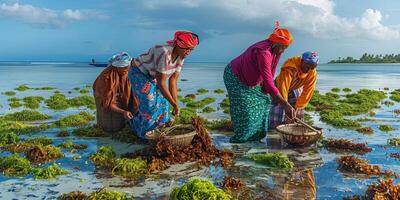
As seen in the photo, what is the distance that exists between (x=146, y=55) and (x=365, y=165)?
3.66m

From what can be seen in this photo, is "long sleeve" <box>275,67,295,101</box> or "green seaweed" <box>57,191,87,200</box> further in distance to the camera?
"long sleeve" <box>275,67,295,101</box>

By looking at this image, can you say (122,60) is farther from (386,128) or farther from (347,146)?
(386,128)

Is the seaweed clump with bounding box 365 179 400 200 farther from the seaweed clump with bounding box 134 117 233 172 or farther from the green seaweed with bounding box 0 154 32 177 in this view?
the green seaweed with bounding box 0 154 32 177

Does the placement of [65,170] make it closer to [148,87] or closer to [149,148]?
[149,148]

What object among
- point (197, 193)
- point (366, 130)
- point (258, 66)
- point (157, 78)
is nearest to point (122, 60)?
point (157, 78)

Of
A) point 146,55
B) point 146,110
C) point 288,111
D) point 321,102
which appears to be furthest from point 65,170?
point 321,102

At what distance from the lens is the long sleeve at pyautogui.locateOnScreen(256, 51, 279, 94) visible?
6.52 meters

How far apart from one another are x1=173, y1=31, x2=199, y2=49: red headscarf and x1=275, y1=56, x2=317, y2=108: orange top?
2.13 metres

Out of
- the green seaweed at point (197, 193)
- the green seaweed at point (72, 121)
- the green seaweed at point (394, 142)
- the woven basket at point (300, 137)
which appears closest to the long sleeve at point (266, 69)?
the woven basket at point (300, 137)

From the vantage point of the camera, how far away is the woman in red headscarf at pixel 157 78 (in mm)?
6355

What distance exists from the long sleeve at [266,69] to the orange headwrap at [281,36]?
248 millimetres

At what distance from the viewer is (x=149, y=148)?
20.2ft

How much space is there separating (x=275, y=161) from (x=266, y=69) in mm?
1507

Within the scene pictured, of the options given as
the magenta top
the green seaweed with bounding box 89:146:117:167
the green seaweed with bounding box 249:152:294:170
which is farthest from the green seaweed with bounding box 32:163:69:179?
the magenta top
